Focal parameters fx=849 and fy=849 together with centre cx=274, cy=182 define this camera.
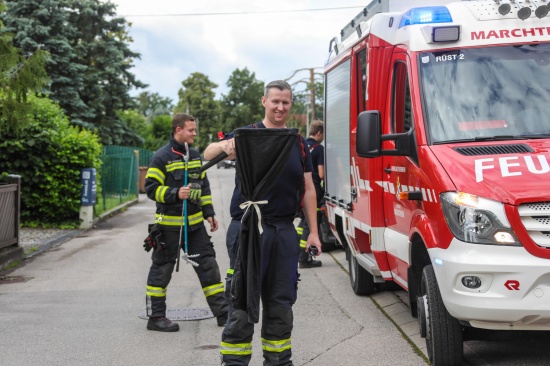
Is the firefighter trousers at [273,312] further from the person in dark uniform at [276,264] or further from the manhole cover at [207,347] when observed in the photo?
the manhole cover at [207,347]

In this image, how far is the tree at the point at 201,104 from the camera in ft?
358

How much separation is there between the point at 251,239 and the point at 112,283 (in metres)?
5.74

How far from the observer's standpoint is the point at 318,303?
8914 millimetres

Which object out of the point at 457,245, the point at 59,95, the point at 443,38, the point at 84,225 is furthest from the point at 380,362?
the point at 59,95

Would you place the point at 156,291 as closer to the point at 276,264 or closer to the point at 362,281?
the point at 362,281

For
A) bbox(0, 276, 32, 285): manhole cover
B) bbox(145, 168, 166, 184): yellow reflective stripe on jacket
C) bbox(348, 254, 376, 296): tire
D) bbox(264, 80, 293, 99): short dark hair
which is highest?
bbox(264, 80, 293, 99): short dark hair

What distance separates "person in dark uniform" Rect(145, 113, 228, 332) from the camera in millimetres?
7695

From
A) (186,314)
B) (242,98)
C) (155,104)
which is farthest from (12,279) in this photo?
(155,104)

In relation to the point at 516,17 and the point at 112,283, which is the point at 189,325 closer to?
the point at 112,283

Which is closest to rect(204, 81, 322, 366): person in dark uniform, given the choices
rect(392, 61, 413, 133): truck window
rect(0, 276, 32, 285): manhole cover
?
rect(392, 61, 413, 133): truck window

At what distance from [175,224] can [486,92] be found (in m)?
3.09

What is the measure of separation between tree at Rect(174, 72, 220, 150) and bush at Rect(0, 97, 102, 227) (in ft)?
295

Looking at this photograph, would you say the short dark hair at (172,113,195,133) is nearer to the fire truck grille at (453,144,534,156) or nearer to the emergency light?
the emergency light

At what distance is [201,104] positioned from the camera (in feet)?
360
